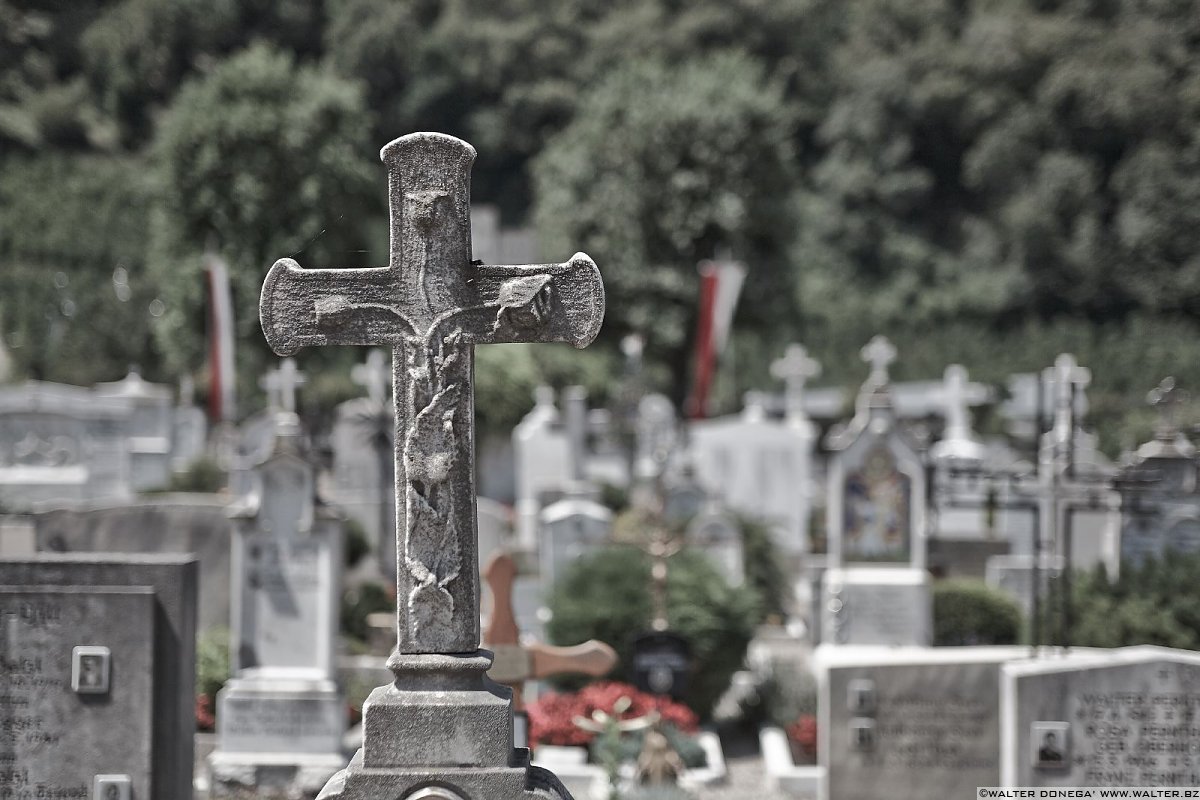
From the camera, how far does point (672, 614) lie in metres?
10.6

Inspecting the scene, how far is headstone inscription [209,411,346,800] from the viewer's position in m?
9.08

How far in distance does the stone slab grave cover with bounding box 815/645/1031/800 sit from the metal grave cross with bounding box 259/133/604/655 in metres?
3.50

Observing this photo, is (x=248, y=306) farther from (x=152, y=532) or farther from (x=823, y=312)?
(x=823, y=312)

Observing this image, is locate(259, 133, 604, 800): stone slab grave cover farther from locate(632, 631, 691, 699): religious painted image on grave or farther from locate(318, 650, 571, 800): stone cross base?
A: locate(632, 631, 691, 699): religious painted image on grave

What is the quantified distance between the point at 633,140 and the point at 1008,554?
1717 centimetres

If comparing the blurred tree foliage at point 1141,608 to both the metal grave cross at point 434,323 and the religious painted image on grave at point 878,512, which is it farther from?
the metal grave cross at point 434,323

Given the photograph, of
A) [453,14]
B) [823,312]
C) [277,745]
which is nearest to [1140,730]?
[277,745]

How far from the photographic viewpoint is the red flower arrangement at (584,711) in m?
9.33

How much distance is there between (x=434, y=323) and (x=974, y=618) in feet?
32.1

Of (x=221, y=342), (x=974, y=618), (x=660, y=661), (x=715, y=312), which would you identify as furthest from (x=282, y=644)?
(x=715, y=312)

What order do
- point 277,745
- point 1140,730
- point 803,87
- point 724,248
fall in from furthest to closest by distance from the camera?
1. point 803,87
2. point 724,248
3. point 277,745
4. point 1140,730

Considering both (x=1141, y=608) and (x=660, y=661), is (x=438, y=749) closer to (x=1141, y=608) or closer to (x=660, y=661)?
(x=660, y=661)

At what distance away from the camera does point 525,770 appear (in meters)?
4.01

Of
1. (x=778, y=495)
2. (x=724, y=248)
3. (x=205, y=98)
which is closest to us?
(x=778, y=495)
